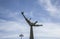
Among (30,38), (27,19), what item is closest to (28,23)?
(27,19)

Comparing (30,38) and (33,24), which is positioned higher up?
(33,24)

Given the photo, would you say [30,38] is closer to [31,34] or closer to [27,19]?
[31,34]

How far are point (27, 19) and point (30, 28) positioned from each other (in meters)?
4.36

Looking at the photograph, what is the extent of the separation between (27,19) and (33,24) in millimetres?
3401

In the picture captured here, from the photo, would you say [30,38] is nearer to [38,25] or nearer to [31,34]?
[31,34]

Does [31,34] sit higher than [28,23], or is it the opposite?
[28,23]

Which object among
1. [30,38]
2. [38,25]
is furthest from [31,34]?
[38,25]

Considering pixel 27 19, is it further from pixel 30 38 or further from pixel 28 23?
pixel 30 38

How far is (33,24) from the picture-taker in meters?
77.4

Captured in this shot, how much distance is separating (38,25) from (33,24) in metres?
3.06

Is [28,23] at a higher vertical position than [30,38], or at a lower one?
higher

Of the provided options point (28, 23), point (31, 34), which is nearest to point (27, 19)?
point (28, 23)

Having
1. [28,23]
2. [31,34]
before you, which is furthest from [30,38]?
[28,23]

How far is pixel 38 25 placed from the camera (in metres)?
79.6
